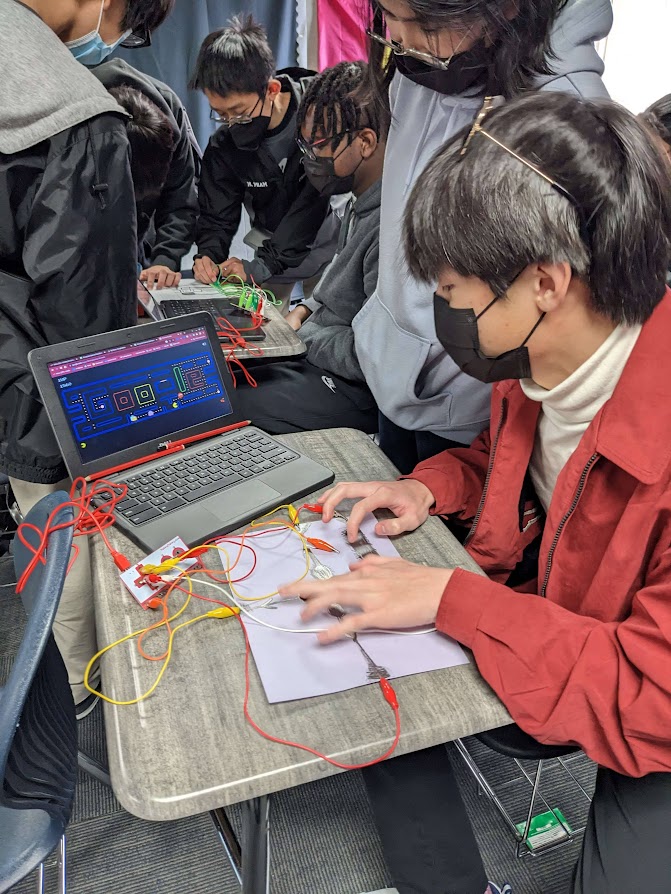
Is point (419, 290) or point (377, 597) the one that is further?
point (419, 290)

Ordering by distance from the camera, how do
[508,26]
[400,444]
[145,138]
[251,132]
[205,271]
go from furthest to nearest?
[251,132]
[205,271]
[145,138]
[400,444]
[508,26]

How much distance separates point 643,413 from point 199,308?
1.40 meters

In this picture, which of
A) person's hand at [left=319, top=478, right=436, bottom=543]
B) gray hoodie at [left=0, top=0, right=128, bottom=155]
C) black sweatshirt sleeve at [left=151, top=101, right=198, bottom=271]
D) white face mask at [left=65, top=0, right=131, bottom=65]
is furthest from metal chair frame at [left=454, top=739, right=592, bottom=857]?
black sweatshirt sleeve at [left=151, top=101, right=198, bottom=271]

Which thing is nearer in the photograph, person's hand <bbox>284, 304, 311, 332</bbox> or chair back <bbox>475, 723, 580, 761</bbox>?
chair back <bbox>475, 723, 580, 761</bbox>

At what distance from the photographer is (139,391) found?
110 cm

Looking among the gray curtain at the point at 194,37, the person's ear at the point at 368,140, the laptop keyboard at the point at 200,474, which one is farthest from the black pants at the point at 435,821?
the gray curtain at the point at 194,37

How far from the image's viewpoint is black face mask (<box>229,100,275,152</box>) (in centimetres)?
242

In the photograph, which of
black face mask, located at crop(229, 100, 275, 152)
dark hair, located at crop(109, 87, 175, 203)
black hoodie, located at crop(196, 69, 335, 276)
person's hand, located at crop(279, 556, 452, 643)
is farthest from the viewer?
black hoodie, located at crop(196, 69, 335, 276)

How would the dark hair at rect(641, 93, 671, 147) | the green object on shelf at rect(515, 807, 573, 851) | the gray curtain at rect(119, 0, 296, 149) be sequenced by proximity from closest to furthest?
1. the green object on shelf at rect(515, 807, 573, 851)
2. the dark hair at rect(641, 93, 671, 147)
3. the gray curtain at rect(119, 0, 296, 149)

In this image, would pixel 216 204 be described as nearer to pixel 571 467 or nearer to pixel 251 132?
pixel 251 132

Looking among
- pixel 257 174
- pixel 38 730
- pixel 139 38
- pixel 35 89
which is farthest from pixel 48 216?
pixel 257 174

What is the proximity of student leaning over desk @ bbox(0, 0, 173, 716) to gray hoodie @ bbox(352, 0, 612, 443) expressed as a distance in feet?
1.63

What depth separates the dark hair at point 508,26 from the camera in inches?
39.2

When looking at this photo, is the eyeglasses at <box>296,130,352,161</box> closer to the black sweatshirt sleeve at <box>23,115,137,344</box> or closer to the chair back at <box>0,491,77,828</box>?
the black sweatshirt sleeve at <box>23,115,137,344</box>
